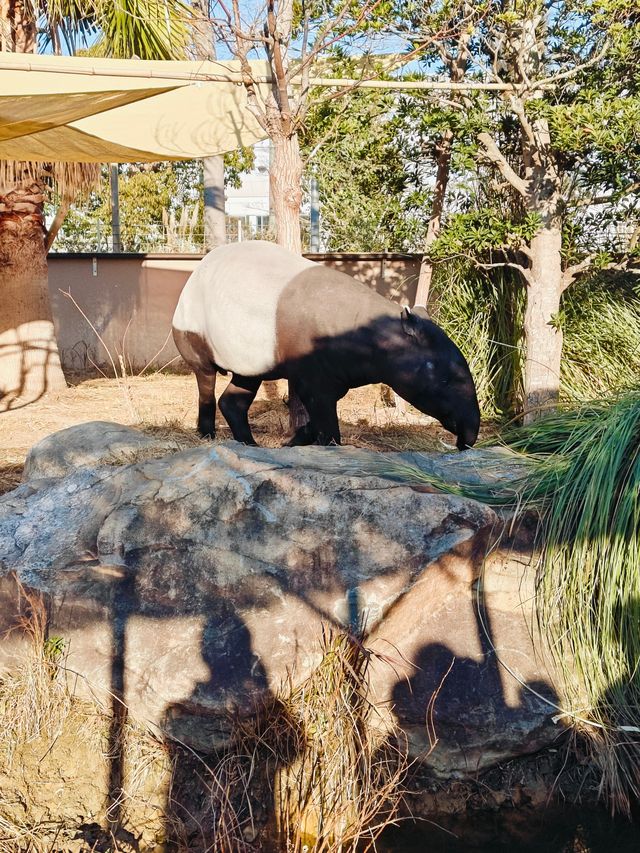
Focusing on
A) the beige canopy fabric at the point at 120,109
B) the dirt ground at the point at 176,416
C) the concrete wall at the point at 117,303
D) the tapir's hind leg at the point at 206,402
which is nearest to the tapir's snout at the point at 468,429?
the dirt ground at the point at 176,416

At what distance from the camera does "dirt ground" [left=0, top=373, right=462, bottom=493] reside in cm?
598

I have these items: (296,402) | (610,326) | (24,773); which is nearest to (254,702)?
(24,773)

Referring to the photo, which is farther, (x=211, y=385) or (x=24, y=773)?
(x=211, y=385)

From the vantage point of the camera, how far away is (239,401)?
523cm

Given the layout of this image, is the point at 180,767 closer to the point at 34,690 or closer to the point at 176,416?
the point at 34,690

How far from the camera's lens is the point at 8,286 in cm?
827

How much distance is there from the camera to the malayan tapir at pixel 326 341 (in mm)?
4441

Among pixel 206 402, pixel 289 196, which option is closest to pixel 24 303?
pixel 206 402

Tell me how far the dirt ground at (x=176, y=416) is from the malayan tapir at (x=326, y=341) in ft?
2.36

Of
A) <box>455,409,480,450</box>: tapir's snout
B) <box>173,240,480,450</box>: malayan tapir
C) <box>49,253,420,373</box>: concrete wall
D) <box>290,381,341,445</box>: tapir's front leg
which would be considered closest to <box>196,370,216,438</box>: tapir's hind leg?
<box>173,240,480,450</box>: malayan tapir

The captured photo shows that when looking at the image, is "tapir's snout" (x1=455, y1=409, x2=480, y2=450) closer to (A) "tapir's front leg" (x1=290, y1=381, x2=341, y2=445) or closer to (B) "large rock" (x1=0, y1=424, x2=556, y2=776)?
(A) "tapir's front leg" (x1=290, y1=381, x2=341, y2=445)

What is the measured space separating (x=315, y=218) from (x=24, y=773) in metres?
10.1

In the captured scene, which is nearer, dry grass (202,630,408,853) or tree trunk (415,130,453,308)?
dry grass (202,630,408,853)

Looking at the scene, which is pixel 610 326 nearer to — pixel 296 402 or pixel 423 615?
pixel 296 402
